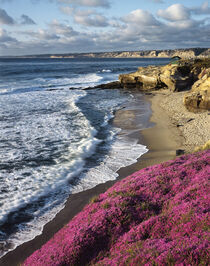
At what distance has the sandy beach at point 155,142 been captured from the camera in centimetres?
718

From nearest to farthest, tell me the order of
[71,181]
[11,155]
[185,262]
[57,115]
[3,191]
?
[185,262] → [3,191] → [71,181] → [11,155] → [57,115]

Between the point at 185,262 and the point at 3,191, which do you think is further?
the point at 3,191

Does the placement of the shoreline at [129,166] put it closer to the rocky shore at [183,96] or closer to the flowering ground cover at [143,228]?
the rocky shore at [183,96]

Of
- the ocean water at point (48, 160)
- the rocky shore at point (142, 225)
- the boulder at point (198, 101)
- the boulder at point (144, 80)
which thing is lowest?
the ocean water at point (48, 160)

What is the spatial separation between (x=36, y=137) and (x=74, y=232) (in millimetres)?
12117

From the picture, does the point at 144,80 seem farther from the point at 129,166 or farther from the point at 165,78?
the point at 129,166

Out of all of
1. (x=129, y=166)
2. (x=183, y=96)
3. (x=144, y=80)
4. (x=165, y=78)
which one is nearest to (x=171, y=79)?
(x=165, y=78)

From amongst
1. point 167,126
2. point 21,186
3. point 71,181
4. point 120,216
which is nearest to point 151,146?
point 167,126

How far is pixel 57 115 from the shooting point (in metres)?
24.5

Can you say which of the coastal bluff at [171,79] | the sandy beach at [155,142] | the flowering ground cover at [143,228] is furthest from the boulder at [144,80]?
the flowering ground cover at [143,228]

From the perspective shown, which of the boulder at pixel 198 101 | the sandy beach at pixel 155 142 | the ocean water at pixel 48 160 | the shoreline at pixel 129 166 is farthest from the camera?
the boulder at pixel 198 101

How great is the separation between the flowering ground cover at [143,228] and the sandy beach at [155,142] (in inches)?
37.7

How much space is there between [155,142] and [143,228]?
10.4 meters

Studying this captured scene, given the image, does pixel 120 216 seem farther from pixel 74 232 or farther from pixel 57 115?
pixel 57 115
